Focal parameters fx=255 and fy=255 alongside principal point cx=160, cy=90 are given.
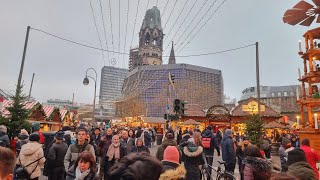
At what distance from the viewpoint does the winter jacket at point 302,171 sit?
148 inches

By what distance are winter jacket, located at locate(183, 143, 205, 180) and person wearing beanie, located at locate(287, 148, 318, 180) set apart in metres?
2.70

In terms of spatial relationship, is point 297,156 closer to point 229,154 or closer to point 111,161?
point 229,154

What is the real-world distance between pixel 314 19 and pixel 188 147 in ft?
31.8

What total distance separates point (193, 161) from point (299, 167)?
10.5ft

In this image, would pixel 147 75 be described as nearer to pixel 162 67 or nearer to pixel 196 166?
pixel 162 67

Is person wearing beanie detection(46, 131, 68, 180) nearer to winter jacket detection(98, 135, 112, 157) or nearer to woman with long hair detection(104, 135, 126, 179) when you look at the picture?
woman with long hair detection(104, 135, 126, 179)

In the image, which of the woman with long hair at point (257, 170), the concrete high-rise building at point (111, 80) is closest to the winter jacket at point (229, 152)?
the woman with long hair at point (257, 170)

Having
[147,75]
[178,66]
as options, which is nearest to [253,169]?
[147,75]

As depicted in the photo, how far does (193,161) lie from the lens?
6.77 meters

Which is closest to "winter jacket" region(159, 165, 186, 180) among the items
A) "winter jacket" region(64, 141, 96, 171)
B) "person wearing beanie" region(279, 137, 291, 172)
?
"winter jacket" region(64, 141, 96, 171)

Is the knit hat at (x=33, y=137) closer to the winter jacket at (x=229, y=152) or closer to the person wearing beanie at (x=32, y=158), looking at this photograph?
the person wearing beanie at (x=32, y=158)

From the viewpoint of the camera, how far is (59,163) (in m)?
6.75

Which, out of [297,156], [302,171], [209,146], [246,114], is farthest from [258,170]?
[246,114]

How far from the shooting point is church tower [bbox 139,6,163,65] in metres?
101
